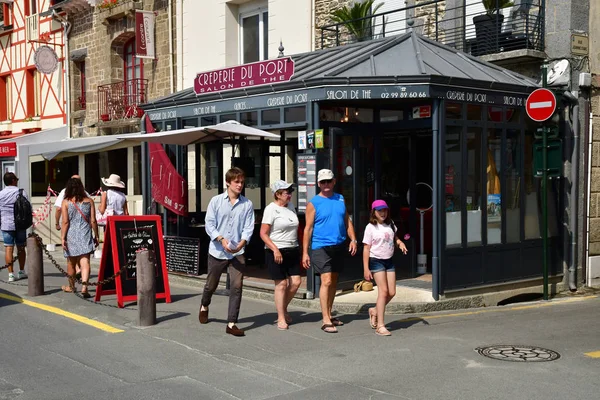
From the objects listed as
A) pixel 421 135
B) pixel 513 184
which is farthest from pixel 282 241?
pixel 421 135

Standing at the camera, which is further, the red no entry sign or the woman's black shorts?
the red no entry sign

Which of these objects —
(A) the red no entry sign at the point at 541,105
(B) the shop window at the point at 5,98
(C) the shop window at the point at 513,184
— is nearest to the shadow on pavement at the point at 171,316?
(C) the shop window at the point at 513,184

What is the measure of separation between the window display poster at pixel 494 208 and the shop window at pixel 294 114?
2962 mm

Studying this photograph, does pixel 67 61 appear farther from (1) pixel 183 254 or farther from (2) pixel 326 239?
(2) pixel 326 239

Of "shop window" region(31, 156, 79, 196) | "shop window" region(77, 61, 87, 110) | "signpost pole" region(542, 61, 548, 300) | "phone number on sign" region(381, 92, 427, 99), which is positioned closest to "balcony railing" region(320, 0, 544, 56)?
"signpost pole" region(542, 61, 548, 300)

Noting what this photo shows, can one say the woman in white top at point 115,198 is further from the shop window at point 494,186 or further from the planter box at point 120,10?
the planter box at point 120,10

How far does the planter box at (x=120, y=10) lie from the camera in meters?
19.6

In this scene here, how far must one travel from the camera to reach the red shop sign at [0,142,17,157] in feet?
70.0

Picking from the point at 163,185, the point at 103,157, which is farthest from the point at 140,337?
the point at 103,157

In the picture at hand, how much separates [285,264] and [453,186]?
10.7 feet

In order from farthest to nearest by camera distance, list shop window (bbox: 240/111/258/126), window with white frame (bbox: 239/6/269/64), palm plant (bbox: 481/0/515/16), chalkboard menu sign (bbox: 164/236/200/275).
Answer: window with white frame (bbox: 239/6/269/64)
chalkboard menu sign (bbox: 164/236/200/275)
palm plant (bbox: 481/0/515/16)
shop window (bbox: 240/111/258/126)

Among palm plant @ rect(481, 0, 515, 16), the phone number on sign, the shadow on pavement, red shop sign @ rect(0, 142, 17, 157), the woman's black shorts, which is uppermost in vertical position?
palm plant @ rect(481, 0, 515, 16)

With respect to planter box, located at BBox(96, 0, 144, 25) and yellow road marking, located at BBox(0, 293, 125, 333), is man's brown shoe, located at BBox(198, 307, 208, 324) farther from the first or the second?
planter box, located at BBox(96, 0, 144, 25)

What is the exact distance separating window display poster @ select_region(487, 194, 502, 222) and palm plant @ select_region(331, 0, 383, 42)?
15.2ft
